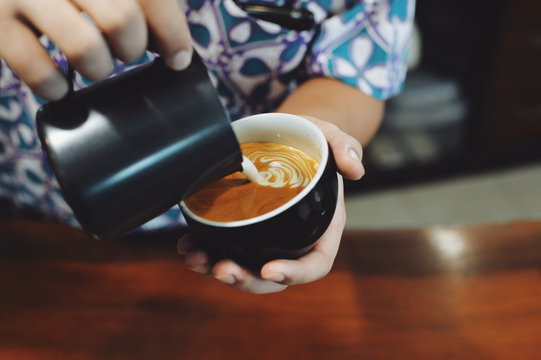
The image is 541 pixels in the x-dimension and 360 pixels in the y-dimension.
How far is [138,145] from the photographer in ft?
1.77

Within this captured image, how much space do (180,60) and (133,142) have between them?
11 cm

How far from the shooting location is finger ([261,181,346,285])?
675mm

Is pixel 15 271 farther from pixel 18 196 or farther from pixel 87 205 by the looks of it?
pixel 87 205

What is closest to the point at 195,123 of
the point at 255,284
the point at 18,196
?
the point at 255,284

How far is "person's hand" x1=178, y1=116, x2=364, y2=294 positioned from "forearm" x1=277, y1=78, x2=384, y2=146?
0.24 metres

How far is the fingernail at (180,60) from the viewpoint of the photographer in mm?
560

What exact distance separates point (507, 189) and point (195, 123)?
2564mm

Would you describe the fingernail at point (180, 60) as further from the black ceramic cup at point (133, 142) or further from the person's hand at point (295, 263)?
the person's hand at point (295, 263)

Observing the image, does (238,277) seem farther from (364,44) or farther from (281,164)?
(364,44)

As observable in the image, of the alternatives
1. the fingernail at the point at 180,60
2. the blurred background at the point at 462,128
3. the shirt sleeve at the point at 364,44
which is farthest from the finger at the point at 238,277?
the blurred background at the point at 462,128

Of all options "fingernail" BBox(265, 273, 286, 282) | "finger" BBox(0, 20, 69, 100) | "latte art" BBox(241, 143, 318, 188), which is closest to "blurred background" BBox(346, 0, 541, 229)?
"latte art" BBox(241, 143, 318, 188)

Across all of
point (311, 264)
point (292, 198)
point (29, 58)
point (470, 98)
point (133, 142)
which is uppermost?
point (29, 58)

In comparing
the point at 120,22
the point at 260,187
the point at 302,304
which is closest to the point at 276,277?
the point at 260,187

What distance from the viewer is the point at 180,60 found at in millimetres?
564
